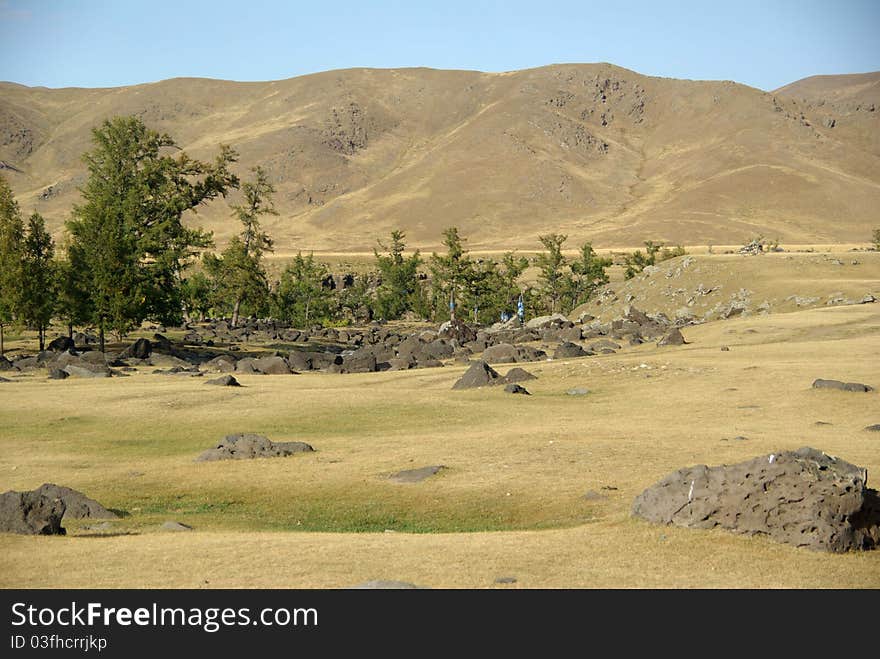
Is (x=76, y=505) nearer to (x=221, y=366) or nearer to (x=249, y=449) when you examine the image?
(x=249, y=449)

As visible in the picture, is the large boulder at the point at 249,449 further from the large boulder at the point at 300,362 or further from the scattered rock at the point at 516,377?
the large boulder at the point at 300,362

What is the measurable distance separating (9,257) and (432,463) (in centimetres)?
4070

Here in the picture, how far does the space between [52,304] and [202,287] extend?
42.0 m

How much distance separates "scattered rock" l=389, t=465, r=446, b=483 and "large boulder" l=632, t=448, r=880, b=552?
6117mm

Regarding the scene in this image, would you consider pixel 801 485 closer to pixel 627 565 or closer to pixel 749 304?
pixel 627 565

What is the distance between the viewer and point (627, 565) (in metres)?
12.3

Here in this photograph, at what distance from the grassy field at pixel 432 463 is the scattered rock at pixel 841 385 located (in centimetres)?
57

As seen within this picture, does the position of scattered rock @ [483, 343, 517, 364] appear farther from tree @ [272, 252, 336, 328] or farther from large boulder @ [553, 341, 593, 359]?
tree @ [272, 252, 336, 328]

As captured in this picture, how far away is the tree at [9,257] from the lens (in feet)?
174

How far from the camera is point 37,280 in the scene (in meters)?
54.8

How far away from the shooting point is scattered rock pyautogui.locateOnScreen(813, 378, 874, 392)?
93.5 ft

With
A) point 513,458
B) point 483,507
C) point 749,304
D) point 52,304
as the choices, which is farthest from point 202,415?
point 749,304

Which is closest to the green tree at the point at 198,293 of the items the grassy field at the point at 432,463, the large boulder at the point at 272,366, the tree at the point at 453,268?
the tree at the point at 453,268
